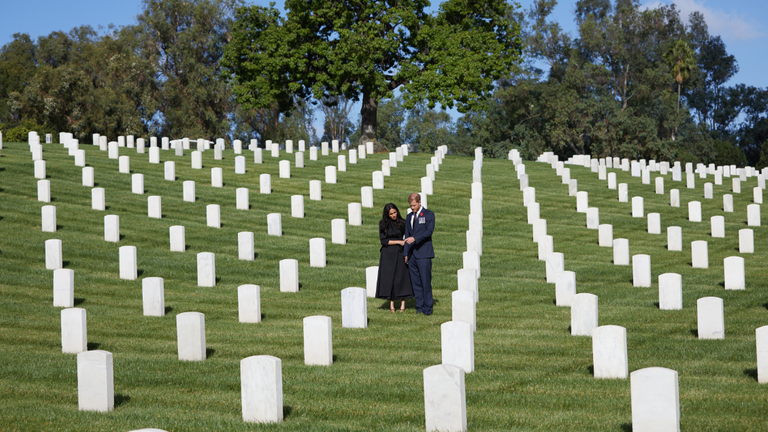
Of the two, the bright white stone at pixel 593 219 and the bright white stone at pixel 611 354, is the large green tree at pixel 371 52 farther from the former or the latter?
the bright white stone at pixel 611 354

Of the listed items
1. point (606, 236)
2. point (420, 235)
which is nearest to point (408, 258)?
point (420, 235)

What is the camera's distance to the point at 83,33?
7338 cm

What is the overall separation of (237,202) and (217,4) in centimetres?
4824

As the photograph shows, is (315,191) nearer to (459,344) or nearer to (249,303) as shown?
(249,303)

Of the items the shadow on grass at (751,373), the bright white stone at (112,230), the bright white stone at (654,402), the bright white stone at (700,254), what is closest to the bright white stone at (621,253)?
the bright white stone at (700,254)

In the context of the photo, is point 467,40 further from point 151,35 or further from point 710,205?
point 151,35

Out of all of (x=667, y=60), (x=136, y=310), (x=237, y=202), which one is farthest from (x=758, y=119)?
(x=136, y=310)

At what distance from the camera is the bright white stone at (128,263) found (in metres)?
15.6

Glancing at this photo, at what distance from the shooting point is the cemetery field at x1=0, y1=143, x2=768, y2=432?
24.4 feet

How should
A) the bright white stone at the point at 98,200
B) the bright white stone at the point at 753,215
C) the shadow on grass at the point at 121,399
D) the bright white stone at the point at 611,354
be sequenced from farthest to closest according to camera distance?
the bright white stone at the point at 753,215 < the bright white stone at the point at 98,200 < the bright white stone at the point at 611,354 < the shadow on grass at the point at 121,399

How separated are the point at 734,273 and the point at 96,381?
1247cm

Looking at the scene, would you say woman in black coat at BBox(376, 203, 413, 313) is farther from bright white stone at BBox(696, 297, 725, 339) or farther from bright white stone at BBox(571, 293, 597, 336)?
bright white stone at BBox(696, 297, 725, 339)

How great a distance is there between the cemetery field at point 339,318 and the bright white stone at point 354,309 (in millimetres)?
262

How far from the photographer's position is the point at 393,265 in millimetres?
12867
